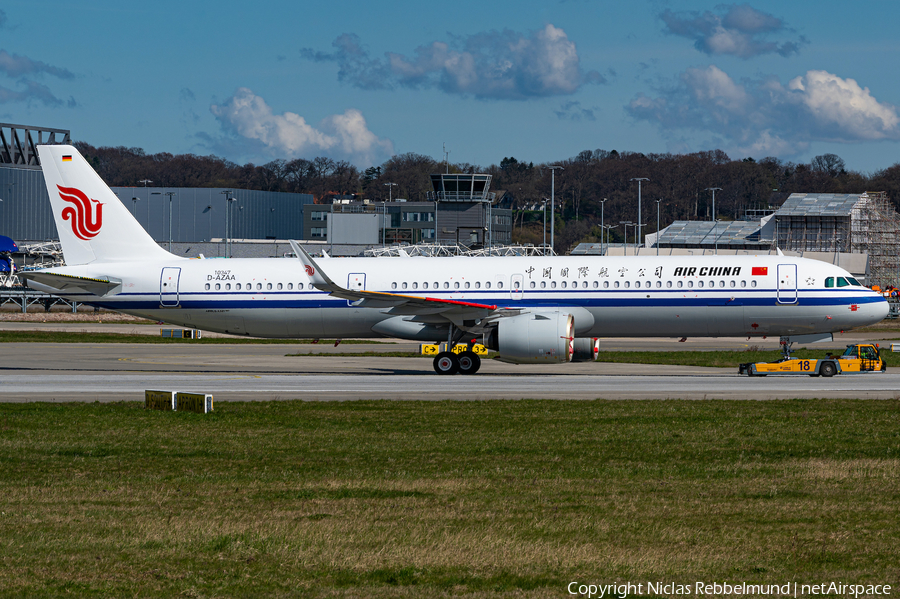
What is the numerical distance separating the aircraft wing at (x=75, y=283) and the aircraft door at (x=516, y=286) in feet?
53.0

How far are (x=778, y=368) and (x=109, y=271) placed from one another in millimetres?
27177

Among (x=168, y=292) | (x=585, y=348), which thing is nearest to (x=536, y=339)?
(x=585, y=348)

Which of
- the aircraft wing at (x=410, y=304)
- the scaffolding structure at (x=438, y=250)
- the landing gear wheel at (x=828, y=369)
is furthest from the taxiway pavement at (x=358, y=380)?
the scaffolding structure at (x=438, y=250)

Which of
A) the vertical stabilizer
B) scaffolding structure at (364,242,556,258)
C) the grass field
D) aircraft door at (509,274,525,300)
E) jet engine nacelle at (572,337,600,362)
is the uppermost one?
scaffolding structure at (364,242,556,258)

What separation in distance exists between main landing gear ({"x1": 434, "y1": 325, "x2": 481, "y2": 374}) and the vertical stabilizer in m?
12.7

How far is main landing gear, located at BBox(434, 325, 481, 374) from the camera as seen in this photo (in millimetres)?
36031

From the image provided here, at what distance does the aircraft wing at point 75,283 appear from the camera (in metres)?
37.2

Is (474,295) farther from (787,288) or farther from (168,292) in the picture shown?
(168,292)

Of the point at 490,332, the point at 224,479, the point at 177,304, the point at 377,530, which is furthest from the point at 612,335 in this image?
the point at 377,530

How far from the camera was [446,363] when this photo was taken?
118 feet

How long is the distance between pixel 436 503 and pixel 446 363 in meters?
23.1

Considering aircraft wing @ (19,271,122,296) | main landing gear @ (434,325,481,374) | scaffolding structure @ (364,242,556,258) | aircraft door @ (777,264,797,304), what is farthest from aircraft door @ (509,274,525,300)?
scaffolding structure @ (364,242,556,258)

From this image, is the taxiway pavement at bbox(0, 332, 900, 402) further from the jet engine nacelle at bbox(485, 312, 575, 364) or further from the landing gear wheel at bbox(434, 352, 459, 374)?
the jet engine nacelle at bbox(485, 312, 575, 364)

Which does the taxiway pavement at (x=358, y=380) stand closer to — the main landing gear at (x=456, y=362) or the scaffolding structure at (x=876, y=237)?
the main landing gear at (x=456, y=362)
